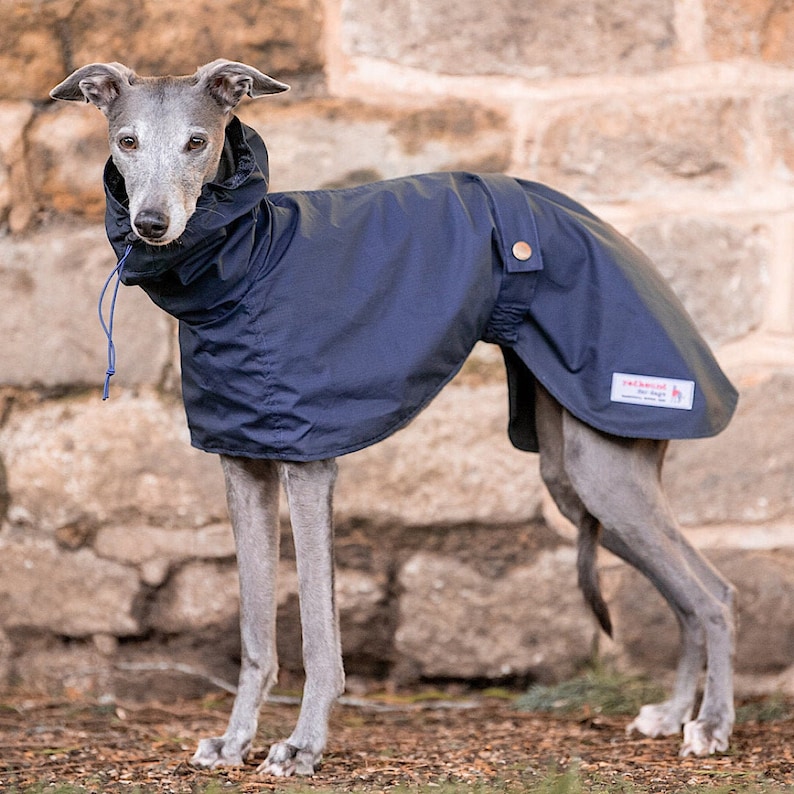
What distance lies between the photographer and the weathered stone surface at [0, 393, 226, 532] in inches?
145

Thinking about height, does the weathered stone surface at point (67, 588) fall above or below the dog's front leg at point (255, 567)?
below

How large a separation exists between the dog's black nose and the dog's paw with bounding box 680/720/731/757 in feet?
6.23

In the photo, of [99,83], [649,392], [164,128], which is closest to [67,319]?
[99,83]

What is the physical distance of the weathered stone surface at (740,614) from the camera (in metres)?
3.69

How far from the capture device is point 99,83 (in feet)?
9.05

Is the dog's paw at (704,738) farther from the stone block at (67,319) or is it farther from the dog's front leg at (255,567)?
the stone block at (67,319)

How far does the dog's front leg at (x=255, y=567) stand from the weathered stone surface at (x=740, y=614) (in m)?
1.31

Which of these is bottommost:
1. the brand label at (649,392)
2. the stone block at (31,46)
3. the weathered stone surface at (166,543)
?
the weathered stone surface at (166,543)

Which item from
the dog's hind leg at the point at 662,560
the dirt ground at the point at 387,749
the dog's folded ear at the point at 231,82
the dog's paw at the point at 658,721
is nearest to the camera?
the dirt ground at the point at 387,749

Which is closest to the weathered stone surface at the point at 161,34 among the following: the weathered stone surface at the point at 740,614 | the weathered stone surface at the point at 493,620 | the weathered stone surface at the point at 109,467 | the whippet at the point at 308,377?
the whippet at the point at 308,377

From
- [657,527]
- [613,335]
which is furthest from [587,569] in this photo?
[613,335]

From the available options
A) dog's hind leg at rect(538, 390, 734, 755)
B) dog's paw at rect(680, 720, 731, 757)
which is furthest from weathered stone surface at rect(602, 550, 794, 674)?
dog's paw at rect(680, 720, 731, 757)

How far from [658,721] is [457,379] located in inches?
48.6

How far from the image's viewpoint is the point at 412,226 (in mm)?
2859
